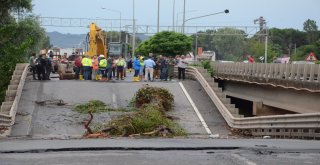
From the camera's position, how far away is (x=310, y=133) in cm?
1788

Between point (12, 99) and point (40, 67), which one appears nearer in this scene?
point (12, 99)

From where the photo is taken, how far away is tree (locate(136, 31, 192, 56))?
7062 cm

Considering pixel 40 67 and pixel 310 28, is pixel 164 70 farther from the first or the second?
pixel 310 28

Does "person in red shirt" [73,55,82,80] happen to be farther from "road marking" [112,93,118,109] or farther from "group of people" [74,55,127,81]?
"road marking" [112,93,118,109]

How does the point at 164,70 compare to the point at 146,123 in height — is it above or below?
above

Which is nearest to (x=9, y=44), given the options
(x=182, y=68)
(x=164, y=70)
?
(x=164, y=70)

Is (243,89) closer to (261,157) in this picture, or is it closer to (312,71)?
(312,71)

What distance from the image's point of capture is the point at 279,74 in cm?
2878

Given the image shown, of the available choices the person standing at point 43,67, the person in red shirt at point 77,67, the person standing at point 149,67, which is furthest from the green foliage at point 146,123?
the person in red shirt at point 77,67

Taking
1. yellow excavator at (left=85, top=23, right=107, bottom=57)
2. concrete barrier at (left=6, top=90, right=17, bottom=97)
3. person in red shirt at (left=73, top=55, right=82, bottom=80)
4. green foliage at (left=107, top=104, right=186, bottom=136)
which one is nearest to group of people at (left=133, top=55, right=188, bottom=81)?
person in red shirt at (left=73, top=55, right=82, bottom=80)

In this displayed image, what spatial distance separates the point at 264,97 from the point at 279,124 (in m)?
12.0

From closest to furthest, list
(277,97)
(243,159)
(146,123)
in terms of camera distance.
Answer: (243,159) < (146,123) < (277,97)

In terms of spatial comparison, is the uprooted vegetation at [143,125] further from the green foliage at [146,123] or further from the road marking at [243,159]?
the road marking at [243,159]

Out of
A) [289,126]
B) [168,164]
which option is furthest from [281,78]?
[168,164]
